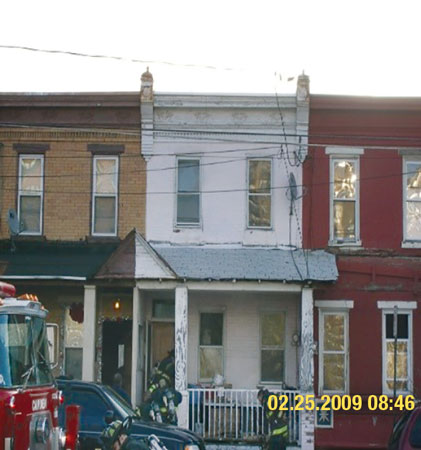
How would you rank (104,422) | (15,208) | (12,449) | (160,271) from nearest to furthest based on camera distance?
(12,449), (104,422), (160,271), (15,208)

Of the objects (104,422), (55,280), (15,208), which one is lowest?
(104,422)

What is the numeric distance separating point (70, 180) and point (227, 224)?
3694 mm

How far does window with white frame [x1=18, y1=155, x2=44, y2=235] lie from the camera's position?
2305 cm

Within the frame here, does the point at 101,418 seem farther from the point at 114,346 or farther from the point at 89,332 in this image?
the point at 114,346

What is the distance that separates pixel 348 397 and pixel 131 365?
5.00 meters

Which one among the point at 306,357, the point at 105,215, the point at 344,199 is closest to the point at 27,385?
the point at 306,357

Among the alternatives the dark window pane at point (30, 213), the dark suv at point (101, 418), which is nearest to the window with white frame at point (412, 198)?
the dark window pane at point (30, 213)

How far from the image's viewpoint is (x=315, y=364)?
22531 millimetres

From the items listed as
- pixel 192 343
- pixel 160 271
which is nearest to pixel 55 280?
pixel 160 271

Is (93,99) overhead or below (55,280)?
overhead

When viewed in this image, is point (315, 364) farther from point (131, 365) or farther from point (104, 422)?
point (104, 422)

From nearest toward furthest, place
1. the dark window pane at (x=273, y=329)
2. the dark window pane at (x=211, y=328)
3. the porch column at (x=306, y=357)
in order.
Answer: the porch column at (x=306, y=357) < the dark window pane at (x=273, y=329) < the dark window pane at (x=211, y=328)

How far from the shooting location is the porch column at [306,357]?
68.8ft

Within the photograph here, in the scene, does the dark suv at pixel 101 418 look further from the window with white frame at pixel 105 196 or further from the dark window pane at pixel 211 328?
the window with white frame at pixel 105 196
